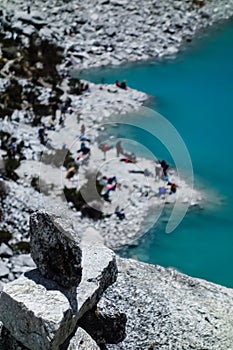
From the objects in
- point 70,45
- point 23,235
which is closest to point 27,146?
point 23,235

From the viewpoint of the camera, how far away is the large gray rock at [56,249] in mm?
6602

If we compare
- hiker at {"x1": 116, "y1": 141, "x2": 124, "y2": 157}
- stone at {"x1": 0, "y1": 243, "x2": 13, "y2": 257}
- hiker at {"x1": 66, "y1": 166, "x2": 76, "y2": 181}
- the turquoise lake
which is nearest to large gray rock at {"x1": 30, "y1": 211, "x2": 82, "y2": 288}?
stone at {"x1": 0, "y1": 243, "x2": 13, "y2": 257}

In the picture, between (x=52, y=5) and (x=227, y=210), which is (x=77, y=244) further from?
(x=52, y=5)

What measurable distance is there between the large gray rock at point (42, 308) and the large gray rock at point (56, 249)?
4.5 inches

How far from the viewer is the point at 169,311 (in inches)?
309

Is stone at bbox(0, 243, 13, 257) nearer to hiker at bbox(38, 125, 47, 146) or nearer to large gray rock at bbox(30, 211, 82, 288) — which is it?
hiker at bbox(38, 125, 47, 146)

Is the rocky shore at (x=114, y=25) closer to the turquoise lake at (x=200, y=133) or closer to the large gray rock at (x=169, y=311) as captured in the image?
the turquoise lake at (x=200, y=133)

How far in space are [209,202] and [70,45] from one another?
1278 cm

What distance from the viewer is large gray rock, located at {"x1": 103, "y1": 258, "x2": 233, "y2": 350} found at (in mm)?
7504

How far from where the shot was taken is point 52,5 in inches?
1298

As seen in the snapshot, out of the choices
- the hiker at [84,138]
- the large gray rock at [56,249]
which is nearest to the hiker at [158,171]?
the hiker at [84,138]

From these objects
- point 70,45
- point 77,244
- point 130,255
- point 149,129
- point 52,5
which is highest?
point 52,5

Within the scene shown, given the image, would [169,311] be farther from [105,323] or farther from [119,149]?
[119,149]

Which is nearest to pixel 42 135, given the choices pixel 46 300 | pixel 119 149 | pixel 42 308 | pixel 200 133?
pixel 119 149
